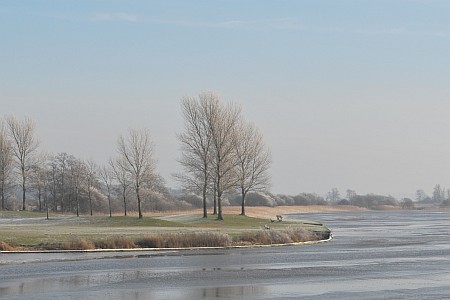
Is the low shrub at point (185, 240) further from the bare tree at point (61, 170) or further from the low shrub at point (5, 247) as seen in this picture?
the bare tree at point (61, 170)

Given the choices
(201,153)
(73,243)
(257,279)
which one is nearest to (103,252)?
(73,243)

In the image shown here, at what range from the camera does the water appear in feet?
90.8

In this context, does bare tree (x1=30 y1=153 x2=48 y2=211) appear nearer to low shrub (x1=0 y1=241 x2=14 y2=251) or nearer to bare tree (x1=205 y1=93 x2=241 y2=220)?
bare tree (x1=205 y1=93 x2=241 y2=220)

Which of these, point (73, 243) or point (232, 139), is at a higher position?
point (232, 139)

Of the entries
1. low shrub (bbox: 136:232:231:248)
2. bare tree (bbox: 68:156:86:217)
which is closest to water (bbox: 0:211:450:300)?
low shrub (bbox: 136:232:231:248)

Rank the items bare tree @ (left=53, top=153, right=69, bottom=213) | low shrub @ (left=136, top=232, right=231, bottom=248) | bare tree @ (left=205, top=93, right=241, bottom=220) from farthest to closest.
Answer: bare tree @ (left=53, top=153, right=69, bottom=213)
bare tree @ (left=205, top=93, right=241, bottom=220)
low shrub @ (left=136, top=232, right=231, bottom=248)

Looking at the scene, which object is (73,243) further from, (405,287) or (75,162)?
(75,162)

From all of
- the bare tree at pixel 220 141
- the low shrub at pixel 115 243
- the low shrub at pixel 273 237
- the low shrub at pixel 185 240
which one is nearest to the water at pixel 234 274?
the low shrub at pixel 185 240

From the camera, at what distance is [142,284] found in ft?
100

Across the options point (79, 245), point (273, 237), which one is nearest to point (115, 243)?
point (79, 245)

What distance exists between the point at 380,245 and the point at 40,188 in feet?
203

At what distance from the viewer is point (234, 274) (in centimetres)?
3484

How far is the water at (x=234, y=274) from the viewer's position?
2769 centimetres

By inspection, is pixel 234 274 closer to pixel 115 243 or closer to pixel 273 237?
pixel 115 243
